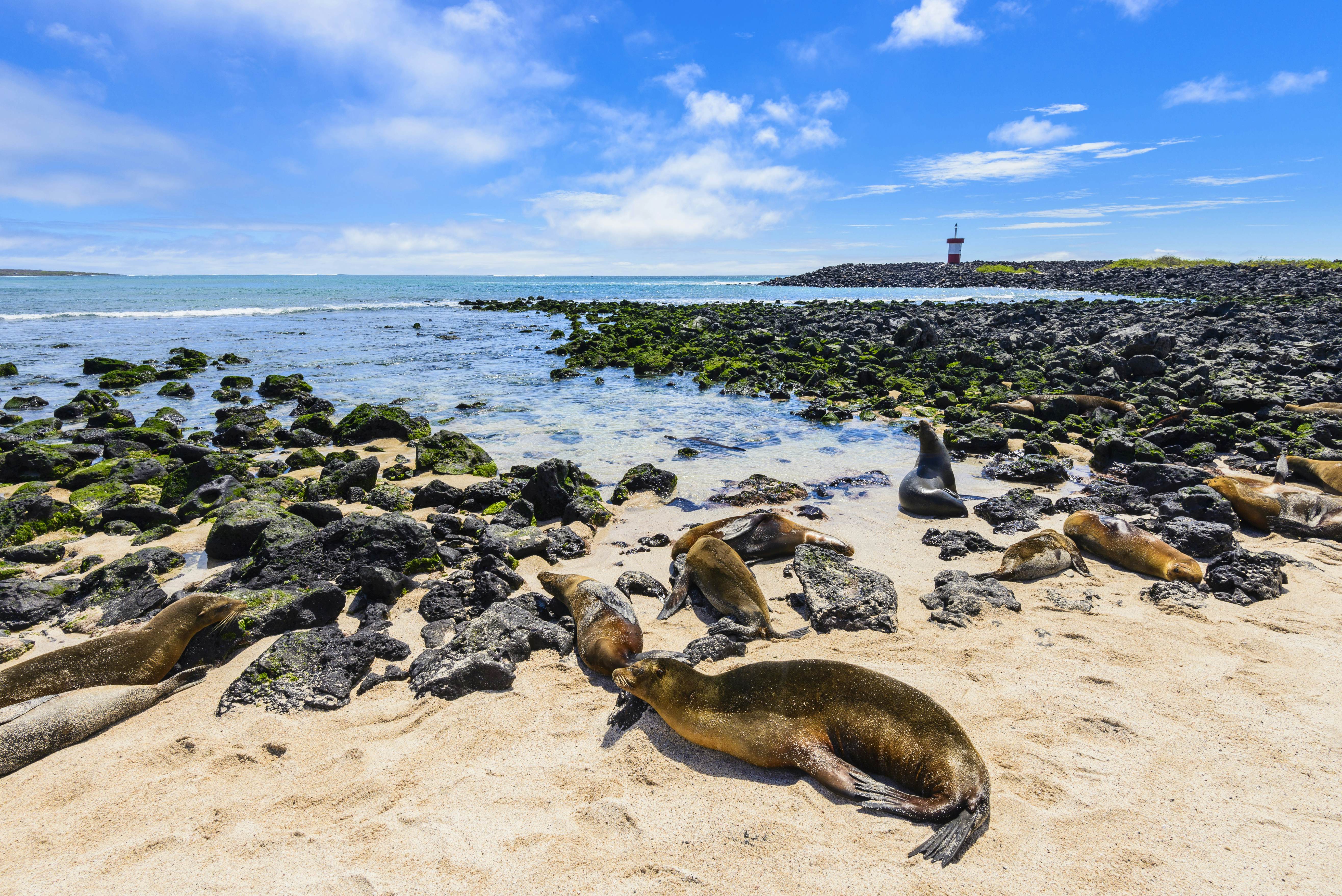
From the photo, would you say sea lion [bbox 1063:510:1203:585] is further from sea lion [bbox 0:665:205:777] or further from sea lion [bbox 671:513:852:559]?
sea lion [bbox 0:665:205:777]

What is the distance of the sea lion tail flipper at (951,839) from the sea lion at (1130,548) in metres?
3.82

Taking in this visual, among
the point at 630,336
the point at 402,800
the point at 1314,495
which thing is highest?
the point at 630,336

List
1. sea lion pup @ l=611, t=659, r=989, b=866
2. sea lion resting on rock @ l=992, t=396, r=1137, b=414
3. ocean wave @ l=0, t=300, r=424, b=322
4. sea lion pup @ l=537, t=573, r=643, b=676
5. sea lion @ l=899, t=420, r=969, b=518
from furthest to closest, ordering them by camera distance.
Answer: ocean wave @ l=0, t=300, r=424, b=322
sea lion resting on rock @ l=992, t=396, r=1137, b=414
sea lion @ l=899, t=420, r=969, b=518
sea lion pup @ l=537, t=573, r=643, b=676
sea lion pup @ l=611, t=659, r=989, b=866

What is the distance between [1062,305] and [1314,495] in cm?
3169

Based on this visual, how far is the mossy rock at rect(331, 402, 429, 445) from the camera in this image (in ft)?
38.0

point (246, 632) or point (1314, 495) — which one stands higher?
point (1314, 495)

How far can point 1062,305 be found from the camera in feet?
110

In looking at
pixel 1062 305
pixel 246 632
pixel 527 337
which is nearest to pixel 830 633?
pixel 246 632

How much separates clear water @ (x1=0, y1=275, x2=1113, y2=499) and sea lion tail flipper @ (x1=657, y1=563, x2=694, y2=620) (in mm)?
3106

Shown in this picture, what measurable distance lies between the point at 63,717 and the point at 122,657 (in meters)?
0.56

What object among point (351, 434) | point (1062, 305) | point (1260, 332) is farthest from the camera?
point (1062, 305)

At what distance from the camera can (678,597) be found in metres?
5.28

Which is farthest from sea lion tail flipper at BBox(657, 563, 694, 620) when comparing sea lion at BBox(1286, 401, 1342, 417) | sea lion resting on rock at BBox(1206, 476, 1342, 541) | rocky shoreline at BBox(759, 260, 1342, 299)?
rocky shoreline at BBox(759, 260, 1342, 299)

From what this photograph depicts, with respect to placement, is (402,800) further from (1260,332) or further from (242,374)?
(1260,332)
